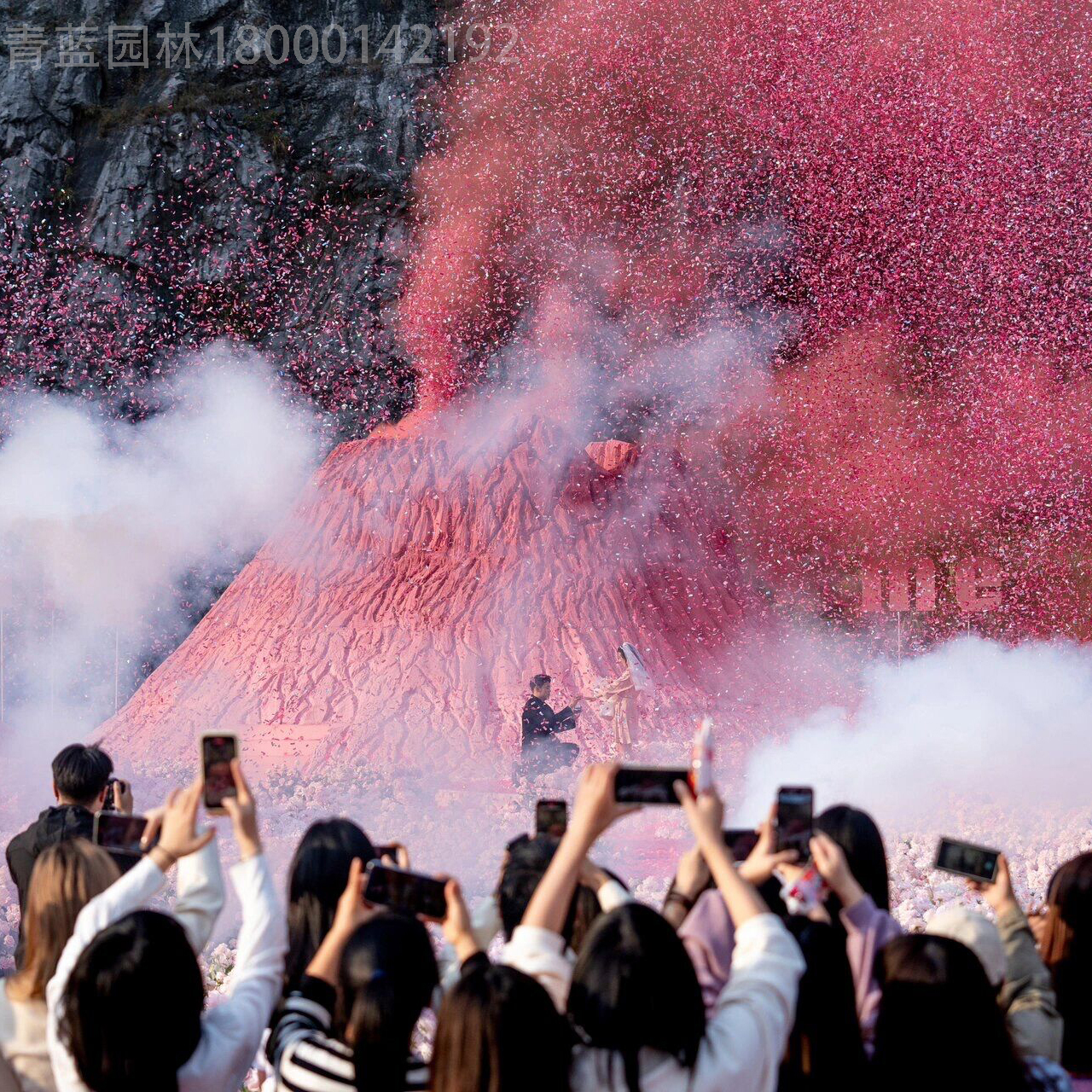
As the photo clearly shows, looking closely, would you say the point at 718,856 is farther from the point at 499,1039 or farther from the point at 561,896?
the point at 499,1039

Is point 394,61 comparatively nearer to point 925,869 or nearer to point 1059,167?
point 1059,167

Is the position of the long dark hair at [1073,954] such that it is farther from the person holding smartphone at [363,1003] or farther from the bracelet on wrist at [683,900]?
the person holding smartphone at [363,1003]

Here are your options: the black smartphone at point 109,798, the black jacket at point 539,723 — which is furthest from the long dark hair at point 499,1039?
the black jacket at point 539,723

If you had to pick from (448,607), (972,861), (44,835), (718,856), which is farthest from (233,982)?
(448,607)

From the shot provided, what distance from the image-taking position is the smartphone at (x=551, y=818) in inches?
140

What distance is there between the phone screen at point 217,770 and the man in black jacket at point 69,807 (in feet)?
4.49

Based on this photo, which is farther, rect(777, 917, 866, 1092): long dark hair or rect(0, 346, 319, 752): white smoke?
rect(0, 346, 319, 752): white smoke

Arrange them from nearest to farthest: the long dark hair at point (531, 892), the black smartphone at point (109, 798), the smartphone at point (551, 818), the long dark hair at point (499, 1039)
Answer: the long dark hair at point (499, 1039) → the long dark hair at point (531, 892) → the smartphone at point (551, 818) → the black smartphone at point (109, 798)

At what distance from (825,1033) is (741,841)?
746 mm

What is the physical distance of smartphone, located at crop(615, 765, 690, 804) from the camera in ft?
9.38

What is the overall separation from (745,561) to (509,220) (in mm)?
5686

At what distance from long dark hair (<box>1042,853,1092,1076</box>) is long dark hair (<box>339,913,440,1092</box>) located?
1453mm

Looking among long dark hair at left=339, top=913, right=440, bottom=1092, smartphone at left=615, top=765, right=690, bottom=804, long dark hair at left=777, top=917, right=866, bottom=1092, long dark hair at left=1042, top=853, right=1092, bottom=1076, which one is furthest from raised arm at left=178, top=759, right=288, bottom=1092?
long dark hair at left=1042, top=853, right=1092, bottom=1076

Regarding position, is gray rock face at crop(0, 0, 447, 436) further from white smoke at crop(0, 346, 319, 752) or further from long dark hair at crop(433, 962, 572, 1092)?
long dark hair at crop(433, 962, 572, 1092)
